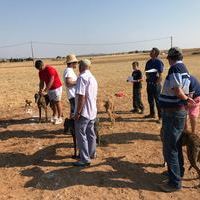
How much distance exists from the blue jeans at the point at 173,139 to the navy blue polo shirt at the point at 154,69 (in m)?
4.48

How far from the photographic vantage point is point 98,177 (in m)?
6.53

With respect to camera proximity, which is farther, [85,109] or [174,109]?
[85,109]

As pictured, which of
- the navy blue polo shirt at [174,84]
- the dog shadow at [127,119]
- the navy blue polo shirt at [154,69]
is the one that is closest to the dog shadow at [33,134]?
the dog shadow at [127,119]

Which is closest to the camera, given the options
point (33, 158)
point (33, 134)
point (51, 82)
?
point (33, 158)

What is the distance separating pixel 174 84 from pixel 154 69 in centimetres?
483

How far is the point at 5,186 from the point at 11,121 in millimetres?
5456

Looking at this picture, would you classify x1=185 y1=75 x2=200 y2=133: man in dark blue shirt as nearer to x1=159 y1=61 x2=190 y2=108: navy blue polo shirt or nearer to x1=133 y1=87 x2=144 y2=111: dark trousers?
x1=159 y1=61 x2=190 y2=108: navy blue polo shirt

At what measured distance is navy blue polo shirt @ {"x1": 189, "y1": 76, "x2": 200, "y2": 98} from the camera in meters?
6.91

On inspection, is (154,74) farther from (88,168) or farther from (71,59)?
(88,168)

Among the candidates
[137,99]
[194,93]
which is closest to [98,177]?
[194,93]

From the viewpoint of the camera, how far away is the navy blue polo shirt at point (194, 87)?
691 cm

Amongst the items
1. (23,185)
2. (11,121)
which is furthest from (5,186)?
(11,121)

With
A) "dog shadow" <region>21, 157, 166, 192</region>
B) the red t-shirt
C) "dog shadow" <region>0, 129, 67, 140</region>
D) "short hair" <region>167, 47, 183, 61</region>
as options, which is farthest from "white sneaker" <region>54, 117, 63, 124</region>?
"short hair" <region>167, 47, 183, 61</region>

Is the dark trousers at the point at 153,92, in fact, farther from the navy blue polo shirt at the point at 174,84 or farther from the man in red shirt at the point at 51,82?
the navy blue polo shirt at the point at 174,84
